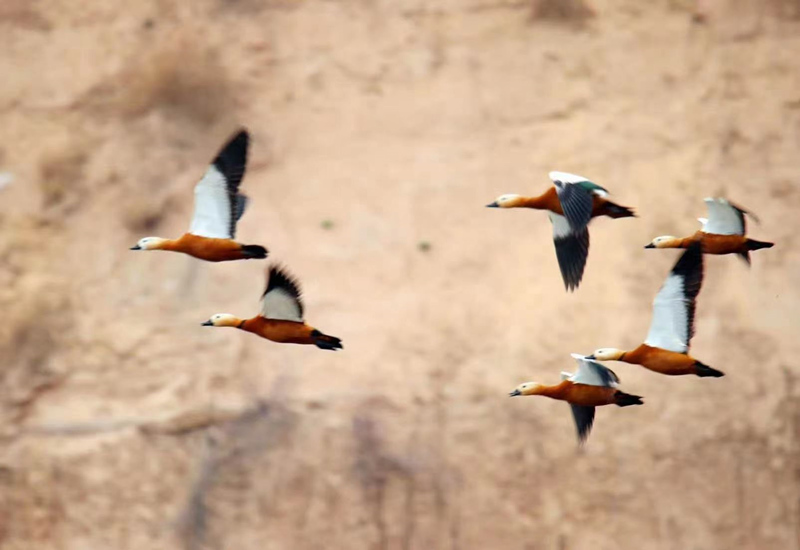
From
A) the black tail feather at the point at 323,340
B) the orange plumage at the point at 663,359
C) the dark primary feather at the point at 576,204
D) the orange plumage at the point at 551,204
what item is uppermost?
the dark primary feather at the point at 576,204

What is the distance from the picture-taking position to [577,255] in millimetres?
7551

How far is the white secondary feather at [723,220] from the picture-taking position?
736cm

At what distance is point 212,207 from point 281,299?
64 cm

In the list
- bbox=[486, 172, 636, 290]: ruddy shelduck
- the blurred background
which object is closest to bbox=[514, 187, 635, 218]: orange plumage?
bbox=[486, 172, 636, 290]: ruddy shelduck

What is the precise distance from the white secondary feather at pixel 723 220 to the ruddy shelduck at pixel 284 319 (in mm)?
2047

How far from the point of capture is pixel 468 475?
10.1m

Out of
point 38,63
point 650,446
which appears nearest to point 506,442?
point 650,446

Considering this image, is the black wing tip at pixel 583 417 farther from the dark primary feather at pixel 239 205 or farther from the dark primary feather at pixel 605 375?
the dark primary feather at pixel 239 205

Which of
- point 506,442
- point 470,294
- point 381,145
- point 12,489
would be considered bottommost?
point 12,489

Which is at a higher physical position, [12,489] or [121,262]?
[121,262]

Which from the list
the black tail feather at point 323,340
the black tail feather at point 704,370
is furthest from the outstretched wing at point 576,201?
the black tail feather at point 323,340

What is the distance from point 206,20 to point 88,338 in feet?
9.06

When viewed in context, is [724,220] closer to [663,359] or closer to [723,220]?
[723,220]

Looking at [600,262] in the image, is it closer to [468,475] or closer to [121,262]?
[468,475]
